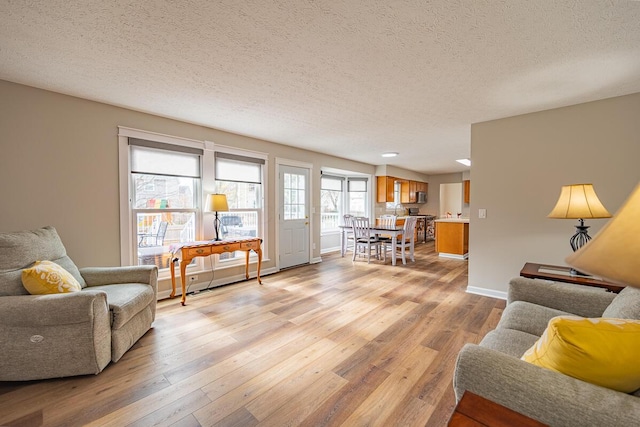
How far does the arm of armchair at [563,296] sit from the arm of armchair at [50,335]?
3.07m

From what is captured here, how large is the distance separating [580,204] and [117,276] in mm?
4040

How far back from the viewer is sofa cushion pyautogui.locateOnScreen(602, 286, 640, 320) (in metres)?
1.22

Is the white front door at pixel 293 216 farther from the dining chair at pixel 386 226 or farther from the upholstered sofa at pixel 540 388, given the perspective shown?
the upholstered sofa at pixel 540 388

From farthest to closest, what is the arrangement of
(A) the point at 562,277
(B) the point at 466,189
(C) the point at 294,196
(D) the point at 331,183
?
1. (B) the point at 466,189
2. (D) the point at 331,183
3. (C) the point at 294,196
4. (A) the point at 562,277

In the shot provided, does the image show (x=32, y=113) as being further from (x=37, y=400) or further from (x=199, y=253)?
(x=37, y=400)

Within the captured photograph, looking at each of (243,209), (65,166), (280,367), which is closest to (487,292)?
(280,367)

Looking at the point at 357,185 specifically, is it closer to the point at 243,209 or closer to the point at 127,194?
the point at 243,209

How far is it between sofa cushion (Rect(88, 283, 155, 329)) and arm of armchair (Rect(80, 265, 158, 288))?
0.18 feet

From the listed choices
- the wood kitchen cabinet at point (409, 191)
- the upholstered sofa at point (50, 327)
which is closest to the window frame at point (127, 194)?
the upholstered sofa at point (50, 327)

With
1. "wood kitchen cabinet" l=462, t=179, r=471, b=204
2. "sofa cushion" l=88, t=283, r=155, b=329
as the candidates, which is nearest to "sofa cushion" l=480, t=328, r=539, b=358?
"sofa cushion" l=88, t=283, r=155, b=329

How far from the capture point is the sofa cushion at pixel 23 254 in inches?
78.5

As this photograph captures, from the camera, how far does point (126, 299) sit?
2.21 m

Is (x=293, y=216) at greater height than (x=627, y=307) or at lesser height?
greater

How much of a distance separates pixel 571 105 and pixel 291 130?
3417mm
